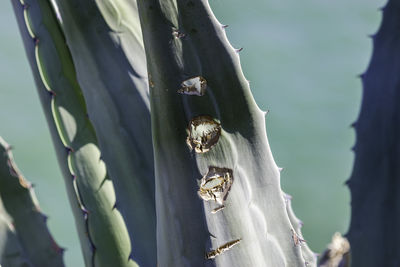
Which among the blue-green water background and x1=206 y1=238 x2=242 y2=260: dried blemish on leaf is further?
the blue-green water background

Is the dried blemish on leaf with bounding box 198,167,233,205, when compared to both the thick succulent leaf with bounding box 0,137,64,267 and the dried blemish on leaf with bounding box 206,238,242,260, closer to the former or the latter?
the dried blemish on leaf with bounding box 206,238,242,260

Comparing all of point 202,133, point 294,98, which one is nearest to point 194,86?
point 202,133

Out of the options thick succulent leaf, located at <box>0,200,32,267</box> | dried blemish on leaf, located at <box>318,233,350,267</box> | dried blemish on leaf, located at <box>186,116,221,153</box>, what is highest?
dried blemish on leaf, located at <box>186,116,221,153</box>

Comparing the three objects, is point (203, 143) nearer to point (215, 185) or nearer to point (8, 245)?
point (215, 185)

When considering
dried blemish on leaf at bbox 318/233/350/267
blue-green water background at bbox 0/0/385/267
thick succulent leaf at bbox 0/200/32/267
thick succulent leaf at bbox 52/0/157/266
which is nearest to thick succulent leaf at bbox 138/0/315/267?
thick succulent leaf at bbox 52/0/157/266

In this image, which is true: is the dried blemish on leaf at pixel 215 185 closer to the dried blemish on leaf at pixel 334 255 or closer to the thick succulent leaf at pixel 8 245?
the thick succulent leaf at pixel 8 245

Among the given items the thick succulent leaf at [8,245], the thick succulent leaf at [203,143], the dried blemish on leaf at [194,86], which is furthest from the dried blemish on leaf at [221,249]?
the thick succulent leaf at [8,245]


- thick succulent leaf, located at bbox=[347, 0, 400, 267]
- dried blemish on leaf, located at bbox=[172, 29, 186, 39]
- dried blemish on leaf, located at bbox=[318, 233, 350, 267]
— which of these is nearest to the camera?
dried blemish on leaf, located at bbox=[172, 29, 186, 39]
